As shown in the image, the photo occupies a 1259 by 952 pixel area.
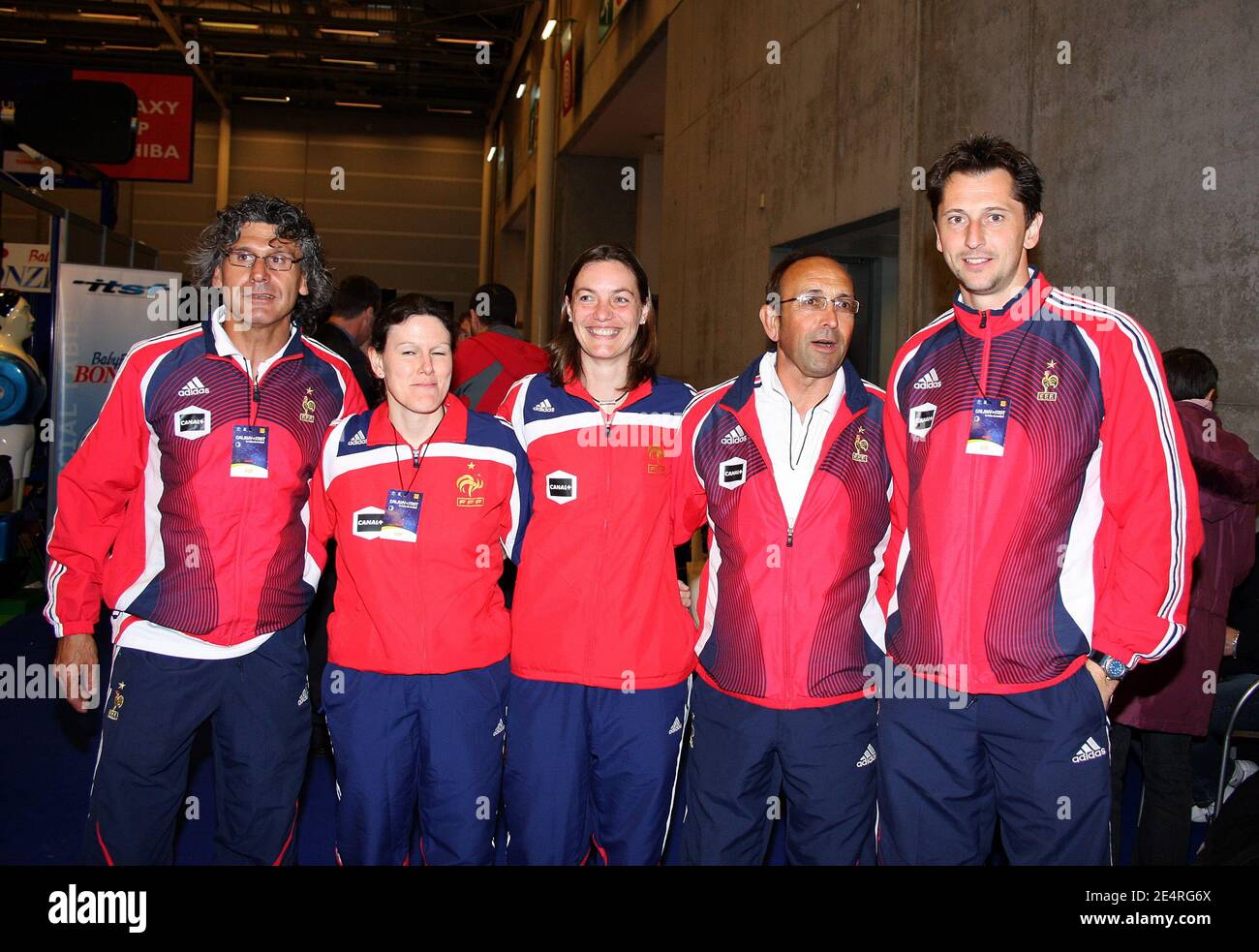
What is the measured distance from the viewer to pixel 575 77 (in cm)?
1509

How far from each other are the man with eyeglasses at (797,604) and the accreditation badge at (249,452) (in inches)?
44.5

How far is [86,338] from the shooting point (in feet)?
22.6

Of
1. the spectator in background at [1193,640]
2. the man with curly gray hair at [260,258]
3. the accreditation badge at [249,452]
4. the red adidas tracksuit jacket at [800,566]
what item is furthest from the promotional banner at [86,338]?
the spectator in background at [1193,640]

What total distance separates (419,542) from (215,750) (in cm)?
76

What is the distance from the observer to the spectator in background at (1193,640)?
311cm

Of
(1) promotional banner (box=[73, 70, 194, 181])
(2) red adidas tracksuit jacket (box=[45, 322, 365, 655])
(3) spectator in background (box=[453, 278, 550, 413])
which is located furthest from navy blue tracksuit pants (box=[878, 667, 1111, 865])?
(1) promotional banner (box=[73, 70, 194, 181])

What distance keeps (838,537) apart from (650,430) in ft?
1.85

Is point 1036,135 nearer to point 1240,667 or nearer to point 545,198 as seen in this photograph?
point 1240,667

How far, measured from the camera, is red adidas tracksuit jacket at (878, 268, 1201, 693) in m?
2.08

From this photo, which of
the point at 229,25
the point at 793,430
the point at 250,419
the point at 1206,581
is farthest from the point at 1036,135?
the point at 229,25

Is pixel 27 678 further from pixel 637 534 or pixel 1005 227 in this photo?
pixel 1005 227

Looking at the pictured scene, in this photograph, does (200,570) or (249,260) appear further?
(249,260)

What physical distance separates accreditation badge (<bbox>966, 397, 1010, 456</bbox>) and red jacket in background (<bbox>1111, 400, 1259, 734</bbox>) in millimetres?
1298
